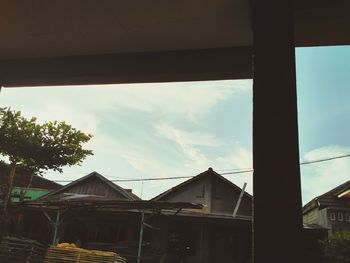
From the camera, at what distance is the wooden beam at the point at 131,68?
8.66 feet

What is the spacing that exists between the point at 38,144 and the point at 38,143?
7 cm

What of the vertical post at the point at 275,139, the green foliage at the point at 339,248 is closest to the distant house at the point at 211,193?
the green foliage at the point at 339,248

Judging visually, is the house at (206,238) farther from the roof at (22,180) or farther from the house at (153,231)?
the roof at (22,180)

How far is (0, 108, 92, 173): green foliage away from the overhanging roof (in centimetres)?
2135

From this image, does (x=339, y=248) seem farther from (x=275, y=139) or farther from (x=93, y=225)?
(x=93, y=225)

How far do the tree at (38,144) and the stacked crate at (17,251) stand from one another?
8.04m

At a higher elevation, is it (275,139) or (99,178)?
(99,178)

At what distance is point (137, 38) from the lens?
101 inches

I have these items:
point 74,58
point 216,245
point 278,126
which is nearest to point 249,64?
point 278,126

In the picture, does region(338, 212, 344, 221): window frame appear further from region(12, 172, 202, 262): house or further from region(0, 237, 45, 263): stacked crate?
region(0, 237, 45, 263): stacked crate

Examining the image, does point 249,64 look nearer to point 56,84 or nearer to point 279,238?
point 279,238

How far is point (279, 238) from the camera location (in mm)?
1589

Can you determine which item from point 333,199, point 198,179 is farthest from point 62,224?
point 333,199

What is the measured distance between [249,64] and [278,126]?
0.98m
